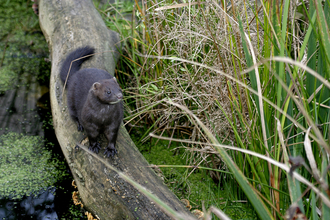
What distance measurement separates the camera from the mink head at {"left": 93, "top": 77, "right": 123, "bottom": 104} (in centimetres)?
221

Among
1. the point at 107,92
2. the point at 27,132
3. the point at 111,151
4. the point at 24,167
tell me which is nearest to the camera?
the point at 107,92

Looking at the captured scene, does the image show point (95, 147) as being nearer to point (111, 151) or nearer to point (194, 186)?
point (111, 151)

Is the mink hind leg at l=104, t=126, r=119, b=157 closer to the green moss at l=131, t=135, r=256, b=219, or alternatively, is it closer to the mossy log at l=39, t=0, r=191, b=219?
the mossy log at l=39, t=0, r=191, b=219

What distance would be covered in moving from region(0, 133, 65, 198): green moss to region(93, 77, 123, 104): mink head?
118 cm

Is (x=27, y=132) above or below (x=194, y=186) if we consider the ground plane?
above

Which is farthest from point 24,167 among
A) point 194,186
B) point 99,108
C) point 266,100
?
point 266,100

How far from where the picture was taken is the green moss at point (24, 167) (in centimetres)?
277

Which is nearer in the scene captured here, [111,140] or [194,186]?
[111,140]

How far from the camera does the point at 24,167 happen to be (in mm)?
2994

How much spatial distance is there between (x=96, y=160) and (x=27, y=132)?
1635 millimetres

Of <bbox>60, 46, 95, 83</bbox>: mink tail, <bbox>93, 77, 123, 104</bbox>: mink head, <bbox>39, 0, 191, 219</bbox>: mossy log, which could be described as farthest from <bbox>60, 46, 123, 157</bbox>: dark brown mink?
<bbox>60, 46, 95, 83</bbox>: mink tail

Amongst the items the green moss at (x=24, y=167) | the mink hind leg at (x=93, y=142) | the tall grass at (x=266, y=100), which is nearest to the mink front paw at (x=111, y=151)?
the mink hind leg at (x=93, y=142)

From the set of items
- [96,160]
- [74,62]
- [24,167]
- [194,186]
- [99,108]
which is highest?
[74,62]

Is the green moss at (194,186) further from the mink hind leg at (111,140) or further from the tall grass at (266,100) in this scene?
the mink hind leg at (111,140)
